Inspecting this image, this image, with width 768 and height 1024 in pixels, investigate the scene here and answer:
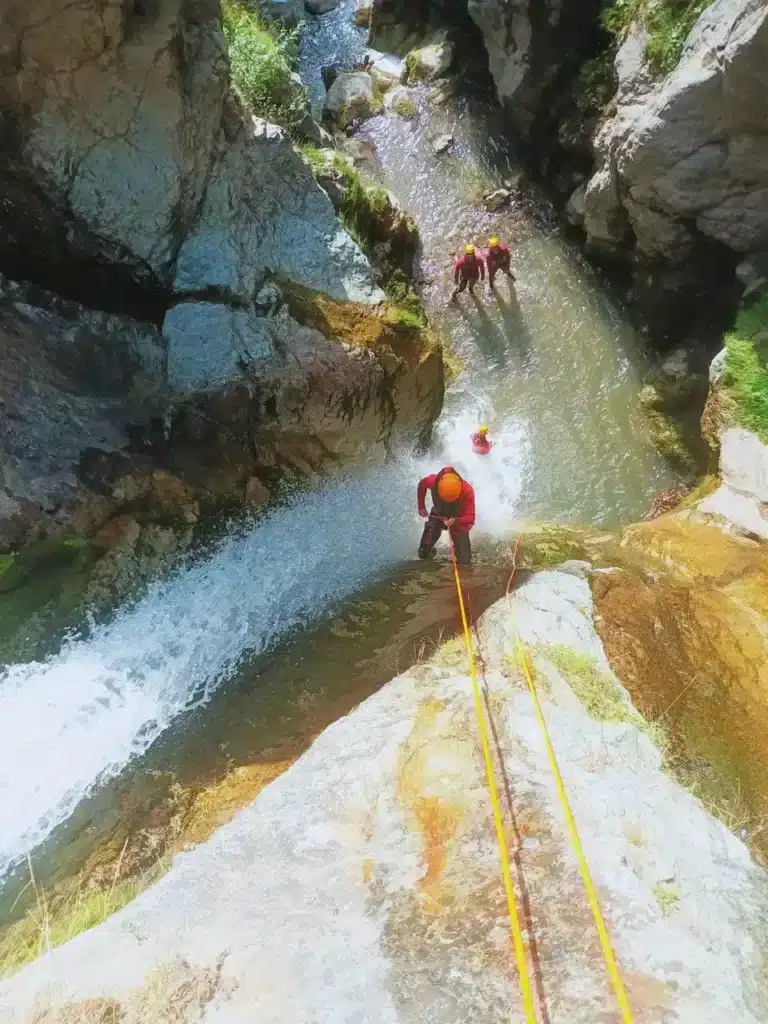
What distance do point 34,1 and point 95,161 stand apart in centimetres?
127

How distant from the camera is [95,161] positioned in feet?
21.3

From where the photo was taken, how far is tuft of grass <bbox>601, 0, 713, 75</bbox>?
324 inches

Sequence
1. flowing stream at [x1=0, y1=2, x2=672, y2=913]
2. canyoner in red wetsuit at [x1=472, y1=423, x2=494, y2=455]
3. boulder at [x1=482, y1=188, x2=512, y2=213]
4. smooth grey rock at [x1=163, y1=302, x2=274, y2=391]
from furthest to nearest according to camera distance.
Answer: boulder at [x1=482, y1=188, x2=512, y2=213] < canyoner in red wetsuit at [x1=472, y1=423, x2=494, y2=455] < smooth grey rock at [x1=163, y1=302, x2=274, y2=391] < flowing stream at [x1=0, y1=2, x2=672, y2=913]

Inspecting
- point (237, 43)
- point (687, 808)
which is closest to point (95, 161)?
point (237, 43)

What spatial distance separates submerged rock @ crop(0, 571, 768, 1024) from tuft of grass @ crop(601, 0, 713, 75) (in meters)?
8.37

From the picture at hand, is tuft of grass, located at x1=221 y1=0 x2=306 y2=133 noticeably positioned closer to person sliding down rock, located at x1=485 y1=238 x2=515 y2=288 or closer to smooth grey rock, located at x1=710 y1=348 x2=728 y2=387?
person sliding down rock, located at x1=485 y1=238 x2=515 y2=288

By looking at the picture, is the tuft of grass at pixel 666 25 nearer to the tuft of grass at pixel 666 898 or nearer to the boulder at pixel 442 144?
the boulder at pixel 442 144

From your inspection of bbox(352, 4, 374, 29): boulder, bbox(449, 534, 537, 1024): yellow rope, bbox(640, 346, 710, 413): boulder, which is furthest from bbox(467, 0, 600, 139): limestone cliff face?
bbox(449, 534, 537, 1024): yellow rope

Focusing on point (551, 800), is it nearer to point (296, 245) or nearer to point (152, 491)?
point (152, 491)

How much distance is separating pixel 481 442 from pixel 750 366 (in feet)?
11.4

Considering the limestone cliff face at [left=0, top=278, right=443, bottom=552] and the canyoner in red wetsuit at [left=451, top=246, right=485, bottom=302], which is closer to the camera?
the limestone cliff face at [left=0, top=278, right=443, bottom=552]

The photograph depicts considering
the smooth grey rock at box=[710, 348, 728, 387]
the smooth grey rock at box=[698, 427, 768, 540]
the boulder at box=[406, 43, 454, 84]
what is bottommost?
the smooth grey rock at box=[698, 427, 768, 540]

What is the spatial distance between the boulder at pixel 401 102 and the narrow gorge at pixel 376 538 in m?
1.83

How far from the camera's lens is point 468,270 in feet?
34.1
